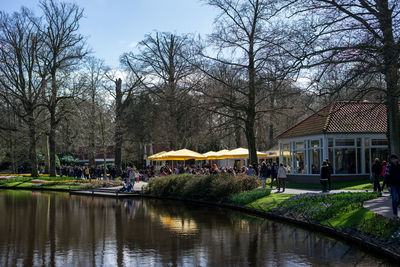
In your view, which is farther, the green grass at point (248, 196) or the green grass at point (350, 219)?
the green grass at point (248, 196)

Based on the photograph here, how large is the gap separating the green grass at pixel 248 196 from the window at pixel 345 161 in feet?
26.6

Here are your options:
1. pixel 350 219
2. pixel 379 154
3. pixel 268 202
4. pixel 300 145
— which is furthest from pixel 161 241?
pixel 379 154

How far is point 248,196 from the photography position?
21000mm

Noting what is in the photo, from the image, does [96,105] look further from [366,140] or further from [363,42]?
[363,42]

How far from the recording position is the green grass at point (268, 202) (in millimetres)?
18672

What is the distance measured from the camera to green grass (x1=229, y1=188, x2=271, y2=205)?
68.3 feet

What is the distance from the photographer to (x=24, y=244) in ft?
42.6

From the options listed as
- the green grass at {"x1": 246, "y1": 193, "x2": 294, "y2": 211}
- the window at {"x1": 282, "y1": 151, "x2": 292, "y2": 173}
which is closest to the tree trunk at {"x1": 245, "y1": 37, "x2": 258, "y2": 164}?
the window at {"x1": 282, "y1": 151, "x2": 292, "y2": 173}

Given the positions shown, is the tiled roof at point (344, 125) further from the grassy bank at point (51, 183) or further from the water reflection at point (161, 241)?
the grassy bank at point (51, 183)

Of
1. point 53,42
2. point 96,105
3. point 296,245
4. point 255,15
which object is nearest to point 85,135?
point 96,105

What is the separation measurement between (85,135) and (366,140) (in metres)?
24.6

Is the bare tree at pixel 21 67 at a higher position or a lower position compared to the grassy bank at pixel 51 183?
higher

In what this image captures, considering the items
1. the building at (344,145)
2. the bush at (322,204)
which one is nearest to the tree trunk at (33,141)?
the building at (344,145)

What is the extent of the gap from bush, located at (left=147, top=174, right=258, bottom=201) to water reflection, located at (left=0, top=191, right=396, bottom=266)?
2284mm
